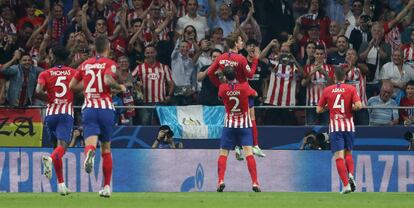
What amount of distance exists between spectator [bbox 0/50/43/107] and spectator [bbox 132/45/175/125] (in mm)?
2082

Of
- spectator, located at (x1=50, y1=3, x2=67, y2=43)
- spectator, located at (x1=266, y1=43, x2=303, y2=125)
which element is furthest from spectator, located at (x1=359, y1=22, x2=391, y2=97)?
spectator, located at (x1=50, y1=3, x2=67, y2=43)

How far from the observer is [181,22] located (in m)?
26.4

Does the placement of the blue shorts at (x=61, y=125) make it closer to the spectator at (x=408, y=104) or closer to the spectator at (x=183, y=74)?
the spectator at (x=183, y=74)

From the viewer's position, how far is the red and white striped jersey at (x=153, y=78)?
25.3 m

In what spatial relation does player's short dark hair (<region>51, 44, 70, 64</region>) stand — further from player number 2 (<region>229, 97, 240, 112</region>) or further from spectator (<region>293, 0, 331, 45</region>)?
spectator (<region>293, 0, 331, 45</region>)

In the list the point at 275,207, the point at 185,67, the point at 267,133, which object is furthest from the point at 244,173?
the point at 275,207

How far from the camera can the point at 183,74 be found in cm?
2553

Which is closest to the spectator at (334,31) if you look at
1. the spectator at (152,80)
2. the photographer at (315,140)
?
the photographer at (315,140)

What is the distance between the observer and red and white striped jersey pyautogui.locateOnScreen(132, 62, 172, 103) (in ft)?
82.9

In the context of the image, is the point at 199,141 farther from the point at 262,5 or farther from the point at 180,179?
the point at 262,5

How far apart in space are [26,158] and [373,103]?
700 cm

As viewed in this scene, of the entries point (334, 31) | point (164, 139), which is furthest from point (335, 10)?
point (164, 139)

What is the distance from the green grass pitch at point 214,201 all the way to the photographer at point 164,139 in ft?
15.3

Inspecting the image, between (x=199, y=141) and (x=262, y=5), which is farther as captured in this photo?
(x=262, y=5)
